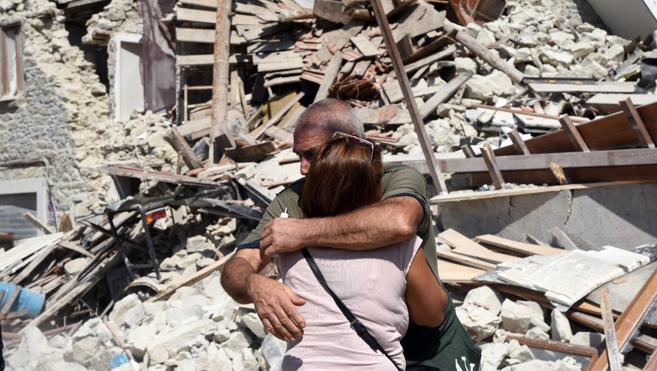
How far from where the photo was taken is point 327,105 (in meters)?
2.11

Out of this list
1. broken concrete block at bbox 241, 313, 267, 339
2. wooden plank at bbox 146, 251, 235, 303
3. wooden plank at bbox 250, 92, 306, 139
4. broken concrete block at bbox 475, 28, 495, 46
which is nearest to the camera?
broken concrete block at bbox 241, 313, 267, 339

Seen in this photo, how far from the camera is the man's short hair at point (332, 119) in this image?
2.04 metres

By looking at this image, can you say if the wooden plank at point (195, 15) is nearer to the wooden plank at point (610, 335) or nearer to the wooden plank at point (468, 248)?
the wooden plank at point (468, 248)

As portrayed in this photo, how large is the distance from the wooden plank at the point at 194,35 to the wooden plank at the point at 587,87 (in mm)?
6378

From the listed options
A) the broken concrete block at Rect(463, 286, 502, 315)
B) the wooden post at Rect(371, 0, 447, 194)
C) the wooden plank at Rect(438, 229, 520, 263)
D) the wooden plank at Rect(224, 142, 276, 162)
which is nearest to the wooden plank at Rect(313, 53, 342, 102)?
the wooden plank at Rect(224, 142, 276, 162)

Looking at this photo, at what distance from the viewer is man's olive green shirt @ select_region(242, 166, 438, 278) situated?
1.84m

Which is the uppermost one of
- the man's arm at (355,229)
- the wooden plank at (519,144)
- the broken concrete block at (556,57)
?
the man's arm at (355,229)

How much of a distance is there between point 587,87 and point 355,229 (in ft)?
23.3

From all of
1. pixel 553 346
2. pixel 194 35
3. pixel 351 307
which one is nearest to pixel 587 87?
pixel 553 346

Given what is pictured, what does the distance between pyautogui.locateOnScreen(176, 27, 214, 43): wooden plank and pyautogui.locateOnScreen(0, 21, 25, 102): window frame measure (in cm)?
418

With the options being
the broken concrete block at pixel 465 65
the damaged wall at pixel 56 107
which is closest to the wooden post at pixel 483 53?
the broken concrete block at pixel 465 65

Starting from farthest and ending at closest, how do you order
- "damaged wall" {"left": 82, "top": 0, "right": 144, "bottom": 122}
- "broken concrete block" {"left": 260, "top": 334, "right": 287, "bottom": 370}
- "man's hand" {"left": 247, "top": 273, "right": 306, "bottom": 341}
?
1. "damaged wall" {"left": 82, "top": 0, "right": 144, "bottom": 122}
2. "broken concrete block" {"left": 260, "top": 334, "right": 287, "bottom": 370}
3. "man's hand" {"left": 247, "top": 273, "right": 306, "bottom": 341}

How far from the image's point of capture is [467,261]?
5051 millimetres

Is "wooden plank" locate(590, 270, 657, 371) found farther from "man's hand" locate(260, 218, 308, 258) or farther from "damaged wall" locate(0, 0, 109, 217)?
"damaged wall" locate(0, 0, 109, 217)
